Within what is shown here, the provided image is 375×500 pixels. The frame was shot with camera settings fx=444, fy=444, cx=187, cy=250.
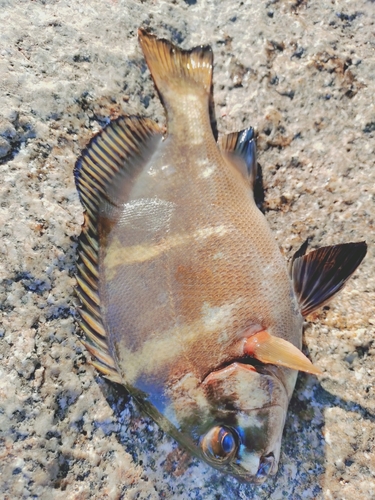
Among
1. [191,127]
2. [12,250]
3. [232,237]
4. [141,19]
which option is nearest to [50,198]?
[12,250]

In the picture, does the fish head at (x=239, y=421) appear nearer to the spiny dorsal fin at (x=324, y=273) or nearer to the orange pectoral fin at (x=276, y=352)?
the orange pectoral fin at (x=276, y=352)

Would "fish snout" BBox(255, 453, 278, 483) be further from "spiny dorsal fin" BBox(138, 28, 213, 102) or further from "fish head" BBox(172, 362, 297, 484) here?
"spiny dorsal fin" BBox(138, 28, 213, 102)

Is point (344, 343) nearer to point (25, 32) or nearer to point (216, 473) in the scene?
point (216, 473)

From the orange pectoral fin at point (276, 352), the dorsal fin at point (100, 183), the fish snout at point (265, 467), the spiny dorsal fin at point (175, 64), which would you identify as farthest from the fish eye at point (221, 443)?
the spiny dorsal fin at point (175, 64)

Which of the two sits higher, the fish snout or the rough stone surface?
the rough stone surface

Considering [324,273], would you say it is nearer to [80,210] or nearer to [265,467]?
[265,467]

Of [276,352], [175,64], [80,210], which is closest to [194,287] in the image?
[276,352]

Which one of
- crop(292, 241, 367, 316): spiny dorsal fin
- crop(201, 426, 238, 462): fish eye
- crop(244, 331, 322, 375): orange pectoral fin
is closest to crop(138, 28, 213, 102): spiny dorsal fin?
crop(292, 241, 367, 316): spiny dorsal fin
